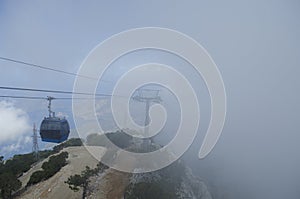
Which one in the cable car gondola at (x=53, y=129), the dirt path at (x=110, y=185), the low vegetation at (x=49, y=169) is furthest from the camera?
the low vegetation at (x=49, y=169)

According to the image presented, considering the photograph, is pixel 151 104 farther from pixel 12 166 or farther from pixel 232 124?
pixel 232 124

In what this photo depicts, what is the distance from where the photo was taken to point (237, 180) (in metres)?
85.2

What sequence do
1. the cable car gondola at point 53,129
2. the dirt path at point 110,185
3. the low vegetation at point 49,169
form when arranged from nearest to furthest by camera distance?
the cable car gondola at point 53,129 < the dirt path at point 110,185 < the low vegetation at point 49,169

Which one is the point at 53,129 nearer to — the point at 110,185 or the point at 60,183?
the point at 60,183

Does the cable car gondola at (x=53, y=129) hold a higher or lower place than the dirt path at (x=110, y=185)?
higher

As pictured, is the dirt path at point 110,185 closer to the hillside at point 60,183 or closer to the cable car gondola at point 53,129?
the hillside at point 60,183

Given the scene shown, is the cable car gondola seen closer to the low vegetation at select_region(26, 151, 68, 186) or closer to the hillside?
the hillside

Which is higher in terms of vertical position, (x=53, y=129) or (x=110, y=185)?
(x=53, y=129)

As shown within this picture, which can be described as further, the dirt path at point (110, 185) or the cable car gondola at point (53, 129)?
the dirt path at point (110, 185)

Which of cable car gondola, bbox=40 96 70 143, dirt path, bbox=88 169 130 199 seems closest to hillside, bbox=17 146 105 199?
dirt path, bbox=88 169 130 199

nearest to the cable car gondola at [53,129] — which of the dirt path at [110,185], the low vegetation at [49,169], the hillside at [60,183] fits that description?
the hillside at [60,183]

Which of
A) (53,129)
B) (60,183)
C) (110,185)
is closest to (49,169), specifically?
(60,183)

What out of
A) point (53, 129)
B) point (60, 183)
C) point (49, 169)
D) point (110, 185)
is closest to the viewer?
point (53, 129)

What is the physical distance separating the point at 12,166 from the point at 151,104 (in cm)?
2073
